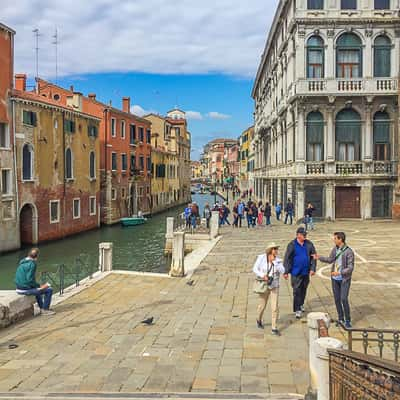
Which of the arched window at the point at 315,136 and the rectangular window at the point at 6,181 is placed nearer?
the rectangular window at the point at 6,181

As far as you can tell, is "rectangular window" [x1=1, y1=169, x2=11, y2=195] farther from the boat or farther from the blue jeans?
the blue jeans

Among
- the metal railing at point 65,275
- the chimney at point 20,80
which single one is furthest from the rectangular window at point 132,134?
the metal railing at point 65,275

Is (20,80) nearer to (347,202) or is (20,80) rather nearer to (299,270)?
(347,202)

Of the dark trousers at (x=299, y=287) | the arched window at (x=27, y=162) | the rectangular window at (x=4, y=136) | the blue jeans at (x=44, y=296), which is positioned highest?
the rectangular window at (x=4, y=136)

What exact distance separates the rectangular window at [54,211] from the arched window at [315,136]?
48.5ft

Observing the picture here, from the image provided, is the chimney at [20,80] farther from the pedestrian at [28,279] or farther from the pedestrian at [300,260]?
the pedestrian at [300,260]

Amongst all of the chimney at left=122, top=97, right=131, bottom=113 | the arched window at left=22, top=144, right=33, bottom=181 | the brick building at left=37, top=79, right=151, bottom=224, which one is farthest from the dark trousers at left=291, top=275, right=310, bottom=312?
the chimney at left=122, top=97, right=131, bottom=113

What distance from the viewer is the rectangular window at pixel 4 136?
80.1 feet

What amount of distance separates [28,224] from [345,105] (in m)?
18.1

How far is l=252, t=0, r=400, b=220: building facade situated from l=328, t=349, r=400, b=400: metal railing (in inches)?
887

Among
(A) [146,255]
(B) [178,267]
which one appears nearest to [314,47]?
(A) [146,255]

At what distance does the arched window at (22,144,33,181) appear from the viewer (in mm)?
26141

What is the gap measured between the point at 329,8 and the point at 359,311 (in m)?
20.5

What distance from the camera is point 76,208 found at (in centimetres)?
3259
